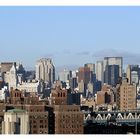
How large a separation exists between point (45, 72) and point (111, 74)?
1.63 m

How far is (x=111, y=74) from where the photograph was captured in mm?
9945

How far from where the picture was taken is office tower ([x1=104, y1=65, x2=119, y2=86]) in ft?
29.0

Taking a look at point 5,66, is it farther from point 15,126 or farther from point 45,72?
point 15,126

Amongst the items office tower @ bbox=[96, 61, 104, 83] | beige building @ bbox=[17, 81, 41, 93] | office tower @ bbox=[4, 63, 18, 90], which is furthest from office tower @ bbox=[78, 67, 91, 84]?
office tower @ bbox=[4, 63, 18, 90]

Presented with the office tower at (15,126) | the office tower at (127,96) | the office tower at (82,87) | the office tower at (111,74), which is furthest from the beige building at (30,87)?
the office tower at (15,126)

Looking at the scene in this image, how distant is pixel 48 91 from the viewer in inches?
371

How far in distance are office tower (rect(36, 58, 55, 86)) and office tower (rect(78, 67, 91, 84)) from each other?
1.83 feet

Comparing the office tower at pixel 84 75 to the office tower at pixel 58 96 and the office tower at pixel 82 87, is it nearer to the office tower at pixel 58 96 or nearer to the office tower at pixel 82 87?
the office tower at pixel 82 87

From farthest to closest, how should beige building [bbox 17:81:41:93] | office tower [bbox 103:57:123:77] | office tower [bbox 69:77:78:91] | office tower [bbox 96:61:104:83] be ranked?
office tower [bbox 103:57:123:77], office tower [bbox 69:77:78:91], beige building [bbox 17:81:41:93], office tower [bbox 96:61:104:83]

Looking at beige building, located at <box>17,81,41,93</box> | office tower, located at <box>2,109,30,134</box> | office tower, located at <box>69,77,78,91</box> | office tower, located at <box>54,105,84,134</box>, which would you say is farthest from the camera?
office tower, located at <box>69,77,78,91</box>

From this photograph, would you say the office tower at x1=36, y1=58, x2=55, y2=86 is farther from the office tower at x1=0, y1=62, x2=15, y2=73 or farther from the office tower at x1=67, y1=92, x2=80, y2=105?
the office tower at x1=0, y1=62, x2=15, y2=73

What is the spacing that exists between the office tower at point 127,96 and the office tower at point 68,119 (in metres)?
2.35

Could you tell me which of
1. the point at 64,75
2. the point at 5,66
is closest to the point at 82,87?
the point at 64,75
